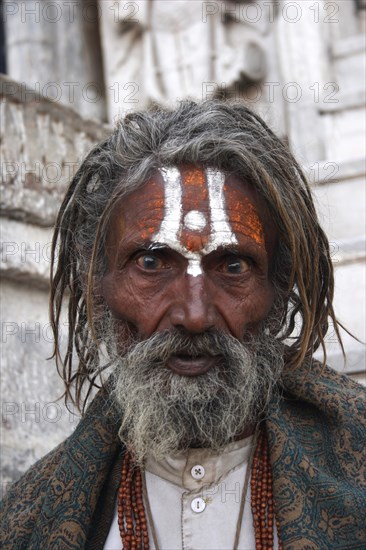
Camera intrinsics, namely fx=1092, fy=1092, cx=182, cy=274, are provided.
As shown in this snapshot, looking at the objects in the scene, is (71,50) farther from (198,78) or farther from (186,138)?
(186,138)

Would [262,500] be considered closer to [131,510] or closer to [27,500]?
[131,510]

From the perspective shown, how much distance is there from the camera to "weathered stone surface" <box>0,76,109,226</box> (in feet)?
16.6

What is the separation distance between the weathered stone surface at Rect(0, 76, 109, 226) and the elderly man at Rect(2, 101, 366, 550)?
2.10 meters

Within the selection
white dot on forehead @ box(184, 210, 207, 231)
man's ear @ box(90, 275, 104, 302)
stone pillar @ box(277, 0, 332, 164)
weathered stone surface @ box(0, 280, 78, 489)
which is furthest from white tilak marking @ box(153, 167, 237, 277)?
stone pillar @ box(277, 0, 332, 164)

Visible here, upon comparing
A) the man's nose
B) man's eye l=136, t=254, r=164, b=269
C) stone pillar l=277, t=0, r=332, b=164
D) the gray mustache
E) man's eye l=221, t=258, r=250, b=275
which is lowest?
the gray mustache

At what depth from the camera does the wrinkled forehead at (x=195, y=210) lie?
275 centimetres

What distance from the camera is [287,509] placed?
2.56 metres

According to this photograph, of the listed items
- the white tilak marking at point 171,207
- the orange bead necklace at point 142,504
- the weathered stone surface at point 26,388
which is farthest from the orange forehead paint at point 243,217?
the weathered stone surface at point 26,388

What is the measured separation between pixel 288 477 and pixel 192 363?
14.2 inches

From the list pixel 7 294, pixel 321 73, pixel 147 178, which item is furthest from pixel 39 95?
pixel 147 178

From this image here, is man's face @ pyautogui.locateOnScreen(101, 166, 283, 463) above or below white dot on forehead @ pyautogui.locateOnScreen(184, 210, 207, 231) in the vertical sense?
below

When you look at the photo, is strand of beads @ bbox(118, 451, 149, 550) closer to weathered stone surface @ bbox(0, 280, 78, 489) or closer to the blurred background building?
the blurred background building

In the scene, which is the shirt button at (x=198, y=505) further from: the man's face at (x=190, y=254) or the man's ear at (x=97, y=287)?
the man's ear at (x=97, y=287)

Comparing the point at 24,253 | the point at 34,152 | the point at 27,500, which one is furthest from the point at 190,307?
the point at 34,152
